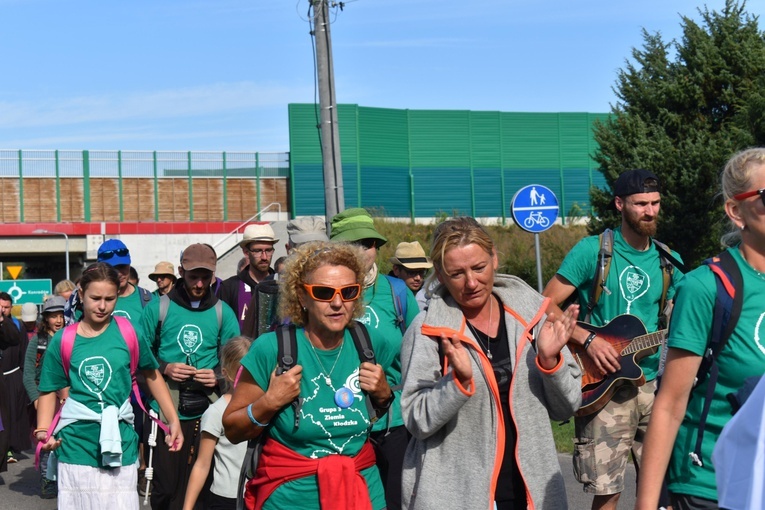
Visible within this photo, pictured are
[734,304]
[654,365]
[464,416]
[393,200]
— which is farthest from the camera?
[393,200]

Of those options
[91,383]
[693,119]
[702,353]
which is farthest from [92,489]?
[693,119]

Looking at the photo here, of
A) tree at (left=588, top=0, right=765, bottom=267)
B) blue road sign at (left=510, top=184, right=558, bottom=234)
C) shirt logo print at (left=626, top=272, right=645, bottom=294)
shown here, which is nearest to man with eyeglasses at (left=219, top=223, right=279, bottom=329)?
shirt logo print at (left=626, top=272, right=645, bottom=294)

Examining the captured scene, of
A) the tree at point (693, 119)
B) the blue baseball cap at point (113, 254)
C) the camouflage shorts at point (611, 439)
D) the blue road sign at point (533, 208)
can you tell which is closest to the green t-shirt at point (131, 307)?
the blue baseball cap at point (113, 254)

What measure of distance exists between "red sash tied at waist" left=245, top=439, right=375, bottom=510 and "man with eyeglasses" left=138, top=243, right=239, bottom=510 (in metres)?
3.19

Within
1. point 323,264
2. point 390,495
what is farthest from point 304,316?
point 390,495

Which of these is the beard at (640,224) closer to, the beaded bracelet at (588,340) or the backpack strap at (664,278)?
the backpack strap at (664,278)

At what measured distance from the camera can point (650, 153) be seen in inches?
1003

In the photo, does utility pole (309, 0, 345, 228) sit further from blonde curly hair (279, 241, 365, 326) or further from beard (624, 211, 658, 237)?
blonde curly hair (279, 241, 365, 326)

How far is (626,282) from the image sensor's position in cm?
621

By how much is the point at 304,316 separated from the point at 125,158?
44.3 metres

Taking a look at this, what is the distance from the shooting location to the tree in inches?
975

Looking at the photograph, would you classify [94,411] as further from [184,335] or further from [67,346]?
[184,335]

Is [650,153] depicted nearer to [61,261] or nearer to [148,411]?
[148,411]

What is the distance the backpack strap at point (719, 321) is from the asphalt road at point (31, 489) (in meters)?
Answer: 5.03
